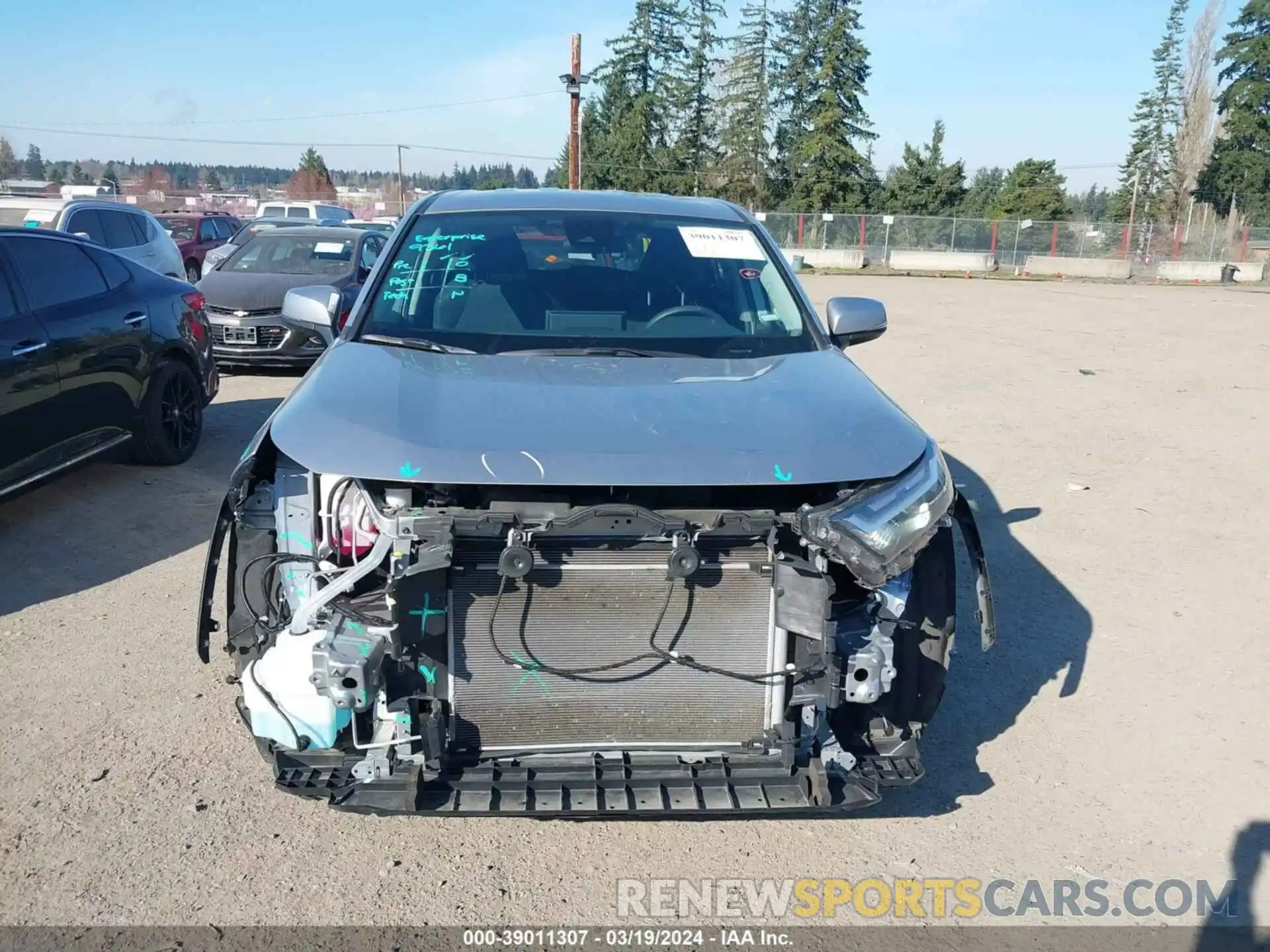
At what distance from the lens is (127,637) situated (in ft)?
14.3

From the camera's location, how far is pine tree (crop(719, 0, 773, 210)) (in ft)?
189

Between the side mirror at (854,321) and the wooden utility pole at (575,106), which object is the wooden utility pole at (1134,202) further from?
the side mirror at (854,321)

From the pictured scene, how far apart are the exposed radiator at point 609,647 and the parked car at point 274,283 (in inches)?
281

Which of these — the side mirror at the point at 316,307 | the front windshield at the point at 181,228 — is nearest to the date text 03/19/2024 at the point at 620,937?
the side mirror at the point at 316,307

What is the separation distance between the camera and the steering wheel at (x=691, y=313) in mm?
3893

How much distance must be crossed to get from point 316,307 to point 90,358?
8.15ft

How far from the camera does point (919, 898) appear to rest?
2.91m

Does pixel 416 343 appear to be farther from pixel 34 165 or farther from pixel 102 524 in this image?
pixel 34 165

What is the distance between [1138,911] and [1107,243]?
43.8 meters

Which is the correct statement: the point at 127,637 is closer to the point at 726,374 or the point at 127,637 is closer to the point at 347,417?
the point at 347,417

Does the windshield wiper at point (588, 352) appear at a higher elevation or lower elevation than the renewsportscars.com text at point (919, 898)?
higher

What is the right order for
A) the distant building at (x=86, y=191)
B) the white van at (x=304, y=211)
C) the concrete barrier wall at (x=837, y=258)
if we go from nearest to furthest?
1. the white van at (x=304, y=211)
2. the distant building at (x=86, y=191)
3. the concrete barrier wall at (x=837, y=258)

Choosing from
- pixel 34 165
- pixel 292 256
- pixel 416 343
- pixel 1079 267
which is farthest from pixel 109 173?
pixel 416 343

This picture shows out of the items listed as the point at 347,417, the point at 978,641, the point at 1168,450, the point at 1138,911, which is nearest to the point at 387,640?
the point at 347,417
